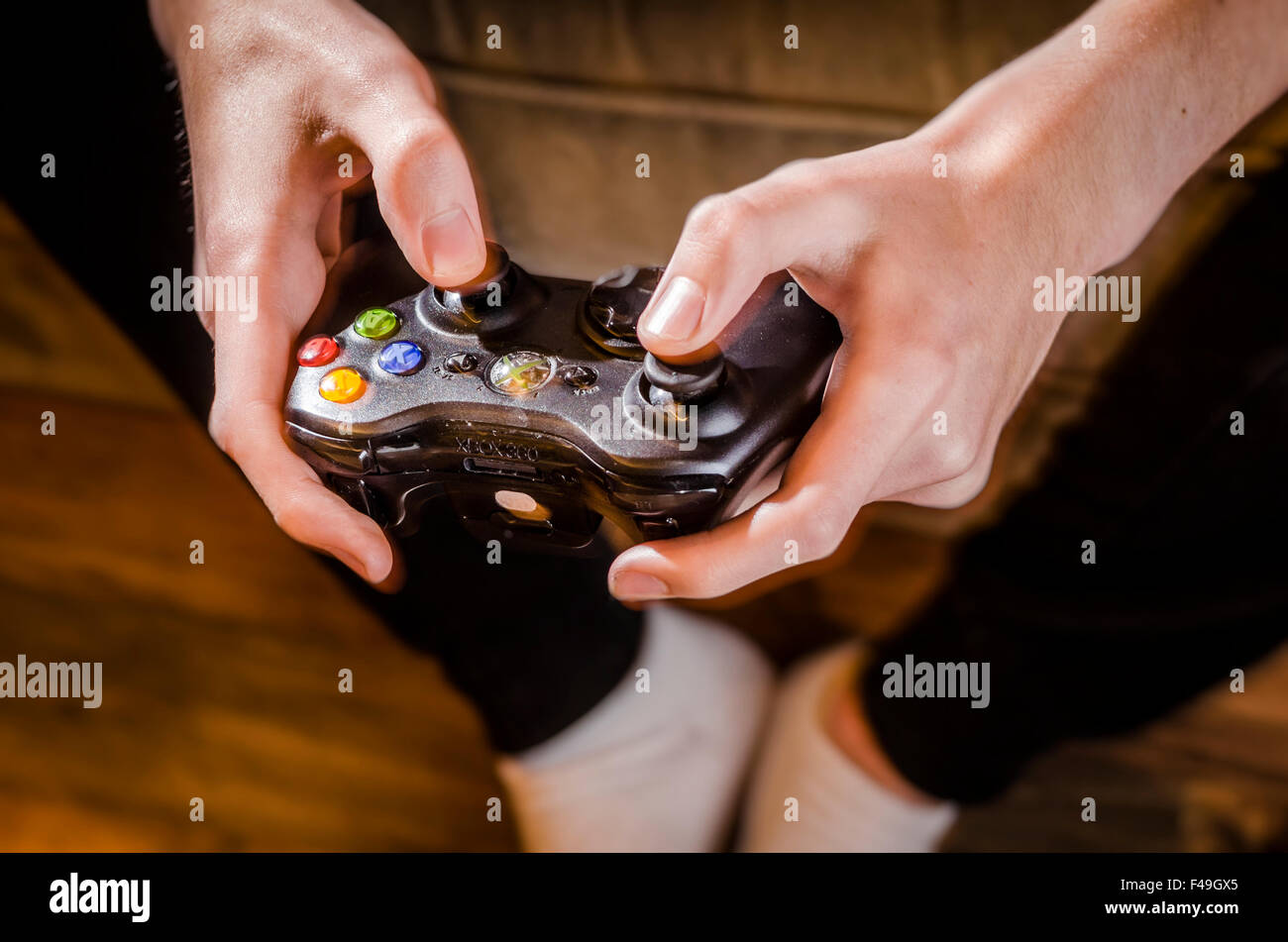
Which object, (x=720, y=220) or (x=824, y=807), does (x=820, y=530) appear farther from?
(x=824, y=807)

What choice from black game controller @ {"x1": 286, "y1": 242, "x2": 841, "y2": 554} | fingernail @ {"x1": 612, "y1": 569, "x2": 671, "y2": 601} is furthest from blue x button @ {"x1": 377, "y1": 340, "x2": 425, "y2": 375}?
fingernail @ {"x1": 612, "y1": 569, "x2": 671, "y2": 601}

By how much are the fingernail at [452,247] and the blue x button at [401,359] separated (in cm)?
3

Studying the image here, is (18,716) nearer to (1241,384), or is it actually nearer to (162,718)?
(162,718)

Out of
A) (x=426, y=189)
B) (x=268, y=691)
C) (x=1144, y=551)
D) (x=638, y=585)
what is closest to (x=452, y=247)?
(x=426, y=189)

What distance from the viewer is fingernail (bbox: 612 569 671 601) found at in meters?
0.34

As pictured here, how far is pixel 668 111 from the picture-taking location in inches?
25.4

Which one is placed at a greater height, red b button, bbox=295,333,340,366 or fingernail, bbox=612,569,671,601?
red b button, bbox=295,333,340,366

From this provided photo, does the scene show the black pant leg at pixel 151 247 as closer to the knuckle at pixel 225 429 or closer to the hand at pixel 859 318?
the knuckle at pixel 225 429

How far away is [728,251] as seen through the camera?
30 centimetres

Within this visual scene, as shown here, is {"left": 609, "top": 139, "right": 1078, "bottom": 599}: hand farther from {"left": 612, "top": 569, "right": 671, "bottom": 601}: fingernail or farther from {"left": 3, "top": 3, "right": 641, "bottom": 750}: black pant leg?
{"left": 3, "top": 3, "right": 641, "bottom": 750}: black pant leg

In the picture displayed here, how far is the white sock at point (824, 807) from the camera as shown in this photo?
621 mm

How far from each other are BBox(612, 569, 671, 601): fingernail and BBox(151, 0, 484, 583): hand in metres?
0.09

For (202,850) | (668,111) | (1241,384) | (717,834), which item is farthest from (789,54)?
(202,850)

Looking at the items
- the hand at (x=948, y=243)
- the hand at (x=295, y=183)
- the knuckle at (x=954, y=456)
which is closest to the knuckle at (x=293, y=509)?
the hand at (x=295, y=183)
